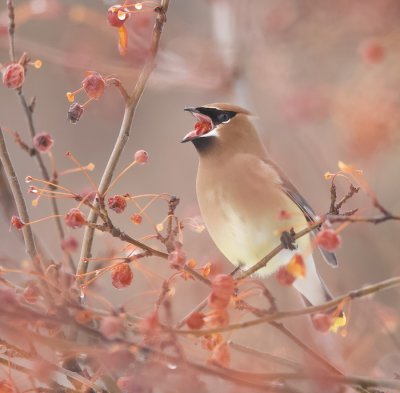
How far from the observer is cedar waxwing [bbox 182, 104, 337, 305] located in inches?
108

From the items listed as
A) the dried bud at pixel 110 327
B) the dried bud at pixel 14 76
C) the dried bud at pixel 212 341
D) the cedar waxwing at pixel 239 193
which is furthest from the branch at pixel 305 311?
the cedar waxwing at pixel 239 193

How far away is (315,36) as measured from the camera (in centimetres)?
362

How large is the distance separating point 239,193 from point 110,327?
63.2 inches

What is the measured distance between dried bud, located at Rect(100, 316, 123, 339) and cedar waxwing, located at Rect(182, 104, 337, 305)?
1444 millimetres

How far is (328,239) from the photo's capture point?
4.96 ft

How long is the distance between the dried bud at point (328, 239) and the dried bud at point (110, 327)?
0.47 m

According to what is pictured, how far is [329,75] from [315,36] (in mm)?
1587

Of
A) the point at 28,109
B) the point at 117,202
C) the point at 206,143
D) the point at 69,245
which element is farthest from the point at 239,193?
the point at 69,245

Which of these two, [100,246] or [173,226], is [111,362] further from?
[100,246]

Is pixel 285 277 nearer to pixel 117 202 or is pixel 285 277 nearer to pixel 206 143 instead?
pixel 117 202

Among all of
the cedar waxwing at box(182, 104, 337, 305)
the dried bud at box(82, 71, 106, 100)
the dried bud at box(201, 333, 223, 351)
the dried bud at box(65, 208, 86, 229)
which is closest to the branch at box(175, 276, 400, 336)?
the dried bud at box(201, 333, 223, 351)

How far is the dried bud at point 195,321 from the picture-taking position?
4.76ft

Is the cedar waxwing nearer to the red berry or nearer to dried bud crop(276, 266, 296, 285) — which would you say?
the red berry

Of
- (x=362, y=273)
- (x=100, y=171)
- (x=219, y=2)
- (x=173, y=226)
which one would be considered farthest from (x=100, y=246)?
(x=173, y=226)
